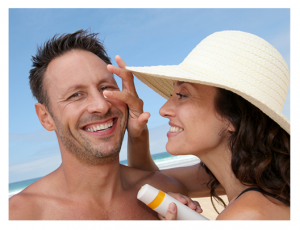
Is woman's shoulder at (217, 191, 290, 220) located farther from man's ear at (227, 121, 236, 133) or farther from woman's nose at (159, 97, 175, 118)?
woman's nose at (159, 97, 175, 118)

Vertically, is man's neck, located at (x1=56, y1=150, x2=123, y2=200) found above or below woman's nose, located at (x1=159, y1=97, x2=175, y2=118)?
below

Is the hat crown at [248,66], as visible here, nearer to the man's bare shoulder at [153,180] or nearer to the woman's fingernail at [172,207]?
the woman's fingernail at [172,207]

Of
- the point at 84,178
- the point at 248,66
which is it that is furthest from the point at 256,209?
the point at 84,178

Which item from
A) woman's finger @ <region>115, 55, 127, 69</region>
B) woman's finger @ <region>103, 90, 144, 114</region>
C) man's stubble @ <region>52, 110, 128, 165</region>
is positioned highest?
woman's finger @ <region>115, 55, 127, 69</region>

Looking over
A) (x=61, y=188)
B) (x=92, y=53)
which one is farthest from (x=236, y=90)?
(x=61, y=188)

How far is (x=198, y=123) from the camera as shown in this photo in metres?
1.87

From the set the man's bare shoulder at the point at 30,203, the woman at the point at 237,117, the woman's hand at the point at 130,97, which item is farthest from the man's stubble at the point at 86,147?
the woman at the point at 237,117

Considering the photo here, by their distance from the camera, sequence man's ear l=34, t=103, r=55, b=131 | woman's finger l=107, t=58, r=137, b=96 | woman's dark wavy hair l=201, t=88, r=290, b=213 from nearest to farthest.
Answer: woman's dark wavy hair l=201, t=88, r=290, b=213, woman's finger l=107, t=58, r=137, b=96, man's ear l=34, t=103, r=55, b=131

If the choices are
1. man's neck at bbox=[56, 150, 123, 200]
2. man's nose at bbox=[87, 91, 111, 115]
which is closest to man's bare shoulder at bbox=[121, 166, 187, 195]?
man's neck at bbox=[56, 150, 123, 200]

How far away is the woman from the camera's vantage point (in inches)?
63.6

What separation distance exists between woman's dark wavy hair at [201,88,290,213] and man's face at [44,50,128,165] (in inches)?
39.2

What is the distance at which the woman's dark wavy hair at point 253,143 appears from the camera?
1.75 m

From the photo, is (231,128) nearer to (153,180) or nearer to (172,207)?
(172,207)

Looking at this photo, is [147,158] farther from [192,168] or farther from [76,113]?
[76,113]
